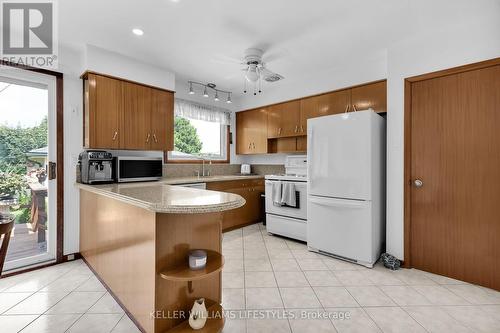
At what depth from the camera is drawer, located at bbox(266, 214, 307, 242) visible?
10.8ft

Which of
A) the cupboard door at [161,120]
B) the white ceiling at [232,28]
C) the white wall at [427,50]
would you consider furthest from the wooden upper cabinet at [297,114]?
the cupboard door at [161,120]

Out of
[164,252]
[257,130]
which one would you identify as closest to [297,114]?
[257,130]

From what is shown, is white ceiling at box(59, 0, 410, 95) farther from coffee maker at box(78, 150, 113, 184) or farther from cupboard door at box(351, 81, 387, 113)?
coffee maker at box(78, 150, 113, 184)

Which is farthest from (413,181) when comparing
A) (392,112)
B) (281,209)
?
(281,209)

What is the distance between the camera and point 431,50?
2395mm

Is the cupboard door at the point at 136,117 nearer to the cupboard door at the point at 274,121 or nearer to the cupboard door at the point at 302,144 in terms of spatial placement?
the cupboard door at the point at 274,121

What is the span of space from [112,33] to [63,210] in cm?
202

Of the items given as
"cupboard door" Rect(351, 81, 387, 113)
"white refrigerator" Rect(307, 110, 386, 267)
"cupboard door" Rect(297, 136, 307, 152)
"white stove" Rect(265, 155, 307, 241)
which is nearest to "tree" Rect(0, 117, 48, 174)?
"white stove" Rect(265, 155, 307, 241)

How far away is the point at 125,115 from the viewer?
2834 mm

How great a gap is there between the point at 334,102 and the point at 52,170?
143 inches

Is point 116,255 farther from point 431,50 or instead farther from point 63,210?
point 431,50

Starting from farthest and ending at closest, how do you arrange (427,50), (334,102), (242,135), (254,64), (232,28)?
(242,135)
(334,102)
(254,64)
(427,50)
(232,28)

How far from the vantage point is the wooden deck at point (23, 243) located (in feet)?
8.19

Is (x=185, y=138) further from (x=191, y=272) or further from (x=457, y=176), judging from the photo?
(x=457, y=176)
